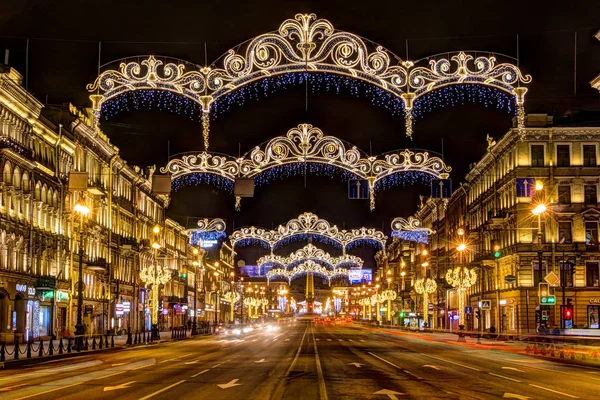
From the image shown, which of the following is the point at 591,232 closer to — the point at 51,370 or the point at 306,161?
the point at 306,161

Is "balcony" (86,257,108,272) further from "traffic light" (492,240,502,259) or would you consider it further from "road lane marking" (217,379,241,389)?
"road lane marking" (217,379,241,389)

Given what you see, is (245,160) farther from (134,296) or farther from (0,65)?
(134,296)

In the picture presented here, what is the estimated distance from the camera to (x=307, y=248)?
10462cm

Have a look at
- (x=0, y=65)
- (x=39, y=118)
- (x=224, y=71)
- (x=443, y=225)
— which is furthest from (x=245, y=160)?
(x=443, y=225)

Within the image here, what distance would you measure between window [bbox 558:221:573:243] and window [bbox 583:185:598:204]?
2.54 metres

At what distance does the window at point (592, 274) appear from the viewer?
7138 cm

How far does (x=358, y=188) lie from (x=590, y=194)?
126ft

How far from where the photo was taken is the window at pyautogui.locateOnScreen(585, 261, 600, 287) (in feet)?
234

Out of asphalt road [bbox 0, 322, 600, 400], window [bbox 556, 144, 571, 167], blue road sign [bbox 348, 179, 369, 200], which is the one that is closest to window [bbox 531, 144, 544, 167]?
window [bbox 556, 144, 571, 167]

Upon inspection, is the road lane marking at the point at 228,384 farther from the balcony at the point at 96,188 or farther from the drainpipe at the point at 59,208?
the balcony at the point at 96,188

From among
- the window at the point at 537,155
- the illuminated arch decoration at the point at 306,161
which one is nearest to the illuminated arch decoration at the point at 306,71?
the illuminated arch decoration at the point at 306,161

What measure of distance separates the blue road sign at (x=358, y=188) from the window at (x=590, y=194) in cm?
3740

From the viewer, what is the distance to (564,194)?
235ft

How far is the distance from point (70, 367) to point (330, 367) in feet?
33.7
